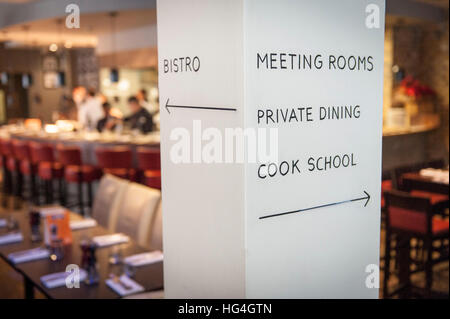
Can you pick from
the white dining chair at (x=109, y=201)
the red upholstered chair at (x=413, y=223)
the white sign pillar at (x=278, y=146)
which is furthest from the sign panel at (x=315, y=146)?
the white dining chair at (x=109, y=201)

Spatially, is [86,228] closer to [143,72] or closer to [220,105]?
[220,105]

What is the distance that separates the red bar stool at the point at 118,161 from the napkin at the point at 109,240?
282 centimetres

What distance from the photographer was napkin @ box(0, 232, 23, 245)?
10.3 feet

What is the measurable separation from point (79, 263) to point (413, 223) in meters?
2.44

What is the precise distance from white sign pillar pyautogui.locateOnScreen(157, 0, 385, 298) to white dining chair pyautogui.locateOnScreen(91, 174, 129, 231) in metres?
2.36

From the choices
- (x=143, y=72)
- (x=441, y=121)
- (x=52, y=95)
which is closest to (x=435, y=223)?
(x=441, y=121)

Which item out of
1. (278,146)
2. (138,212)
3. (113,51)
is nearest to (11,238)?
(138,212)

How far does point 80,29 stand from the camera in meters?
10.1

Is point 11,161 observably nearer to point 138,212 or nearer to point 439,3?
point 138,212

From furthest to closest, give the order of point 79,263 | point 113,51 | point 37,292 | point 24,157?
point 113,51
point 24,157
point 37,292
point 79,263

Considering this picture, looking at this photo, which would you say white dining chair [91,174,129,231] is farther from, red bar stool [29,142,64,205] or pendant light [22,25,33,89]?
pendant light [22,25,33,89]

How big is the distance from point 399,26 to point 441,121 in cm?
191

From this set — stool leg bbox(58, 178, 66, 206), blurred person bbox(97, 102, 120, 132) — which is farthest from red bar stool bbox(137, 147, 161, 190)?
blurred person bbox(97, 102, 120, 132)
